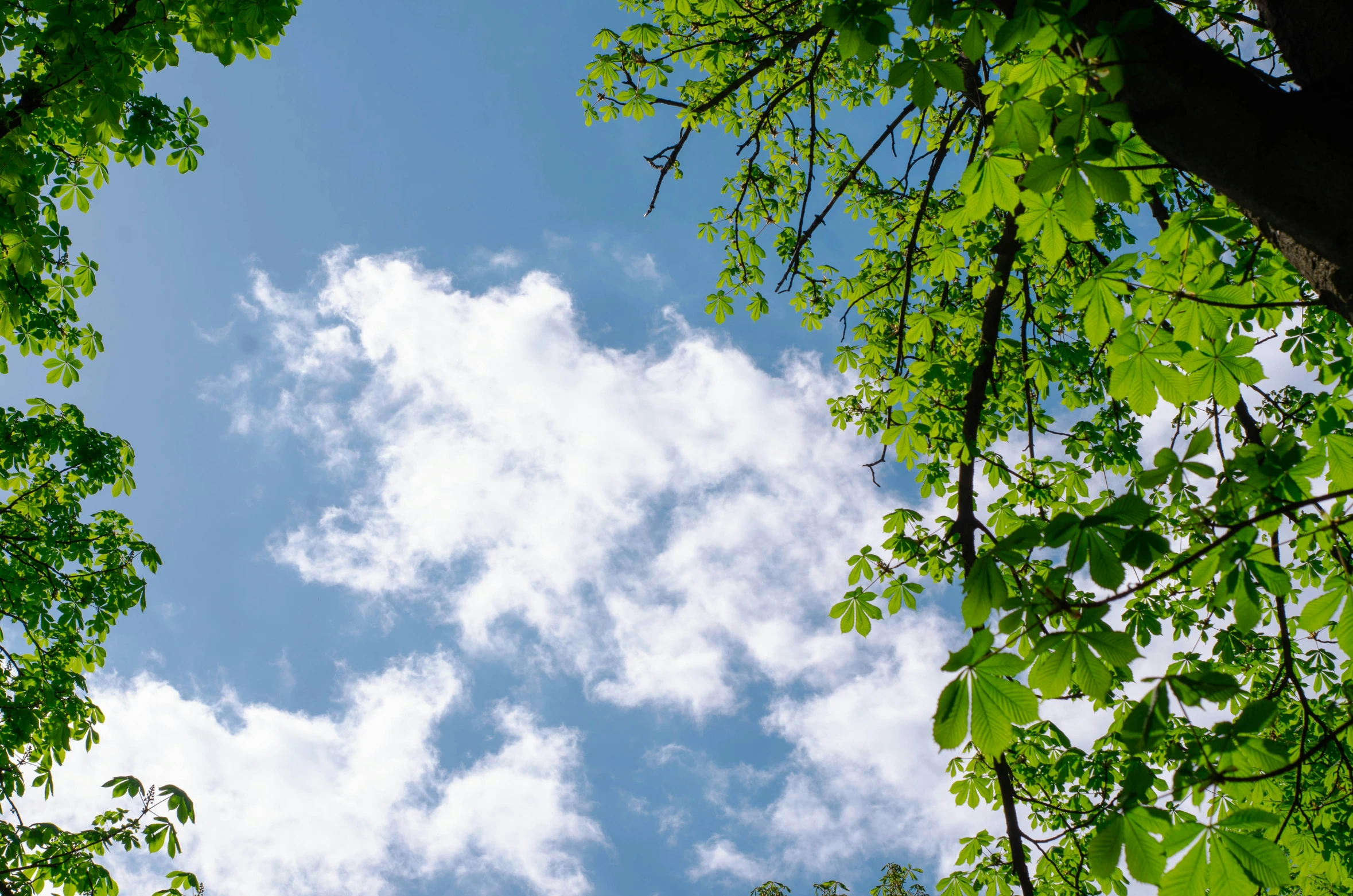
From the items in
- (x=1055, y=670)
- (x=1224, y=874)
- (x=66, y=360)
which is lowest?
(x=1224, y=874)

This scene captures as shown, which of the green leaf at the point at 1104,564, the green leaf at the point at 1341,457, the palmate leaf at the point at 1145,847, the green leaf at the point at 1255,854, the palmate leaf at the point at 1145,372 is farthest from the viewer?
the palmate leaf at the point at 1145,372

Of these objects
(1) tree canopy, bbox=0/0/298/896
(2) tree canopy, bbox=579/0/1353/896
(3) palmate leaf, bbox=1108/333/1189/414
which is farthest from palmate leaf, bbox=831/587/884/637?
(1) tree canopy, bbox=0/0/298/896

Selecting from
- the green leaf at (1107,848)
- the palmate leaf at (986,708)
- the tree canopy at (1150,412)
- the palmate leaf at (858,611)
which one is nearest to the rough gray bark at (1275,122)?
the tree canopy at (1150,412)

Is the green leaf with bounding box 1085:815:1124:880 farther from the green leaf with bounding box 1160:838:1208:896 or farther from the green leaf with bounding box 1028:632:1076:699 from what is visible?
the green leaf with bounding box 1028:632:1076:699

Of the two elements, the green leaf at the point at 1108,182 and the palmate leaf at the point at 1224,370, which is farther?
the palmate leaf at the point at 1224,370

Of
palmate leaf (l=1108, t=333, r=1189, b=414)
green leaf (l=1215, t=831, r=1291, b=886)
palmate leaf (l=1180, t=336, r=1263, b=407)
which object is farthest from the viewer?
palmate leaf (l=1108, t=333, r=1189, b=414)

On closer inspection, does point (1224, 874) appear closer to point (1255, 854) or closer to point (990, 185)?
point (1255, 854)

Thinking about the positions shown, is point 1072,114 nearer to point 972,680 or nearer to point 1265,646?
point 972,680

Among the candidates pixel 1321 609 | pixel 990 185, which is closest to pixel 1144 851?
pixel 1321 609

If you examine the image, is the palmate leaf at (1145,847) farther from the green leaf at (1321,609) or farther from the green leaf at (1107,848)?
the green leaf at (1321,609)

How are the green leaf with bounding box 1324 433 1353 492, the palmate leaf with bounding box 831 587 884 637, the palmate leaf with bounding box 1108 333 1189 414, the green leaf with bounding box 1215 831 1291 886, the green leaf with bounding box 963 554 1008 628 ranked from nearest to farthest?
the green leaf with bounding box 1215 831 1291 886 → the green leaf with bounding box 963 554 1008 628 → the green leaf with bounding box 1324 433 1353 492 → the palmate leaf with bounding box 1108 333 1189 414 → the palmate leaf with bounding box 831 587 884 637

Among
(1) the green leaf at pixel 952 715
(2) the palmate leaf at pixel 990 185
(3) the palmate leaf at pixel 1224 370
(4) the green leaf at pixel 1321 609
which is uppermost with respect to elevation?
(2) the palmate leaf at pixel 990 185

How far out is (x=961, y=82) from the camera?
82.4 inches

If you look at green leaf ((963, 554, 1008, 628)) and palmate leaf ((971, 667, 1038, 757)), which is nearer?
palmate leaf ((971, 667, 1038, 757))
